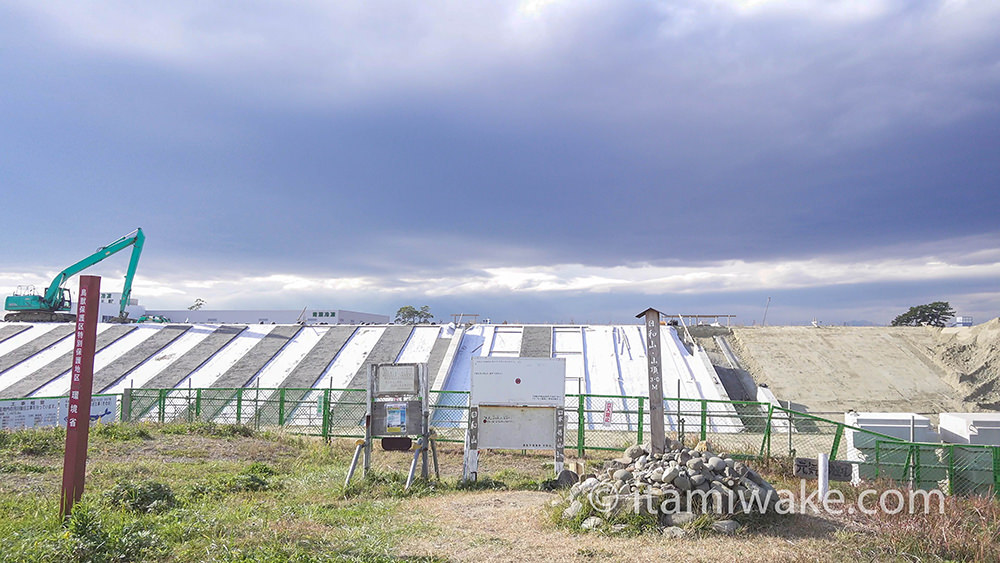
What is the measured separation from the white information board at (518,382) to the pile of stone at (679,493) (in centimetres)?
413

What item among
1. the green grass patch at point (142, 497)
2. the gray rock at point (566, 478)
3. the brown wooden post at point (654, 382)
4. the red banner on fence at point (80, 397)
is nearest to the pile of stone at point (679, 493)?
the brown wooden post at point (654, 382)

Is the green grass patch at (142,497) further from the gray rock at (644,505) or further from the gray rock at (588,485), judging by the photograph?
the gray rock at (644,505)

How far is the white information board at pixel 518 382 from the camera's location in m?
13.3

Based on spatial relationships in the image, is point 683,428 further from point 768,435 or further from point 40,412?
point 40,412

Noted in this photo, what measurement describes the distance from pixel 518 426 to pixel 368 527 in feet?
18.2

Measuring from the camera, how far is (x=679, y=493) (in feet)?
27.8

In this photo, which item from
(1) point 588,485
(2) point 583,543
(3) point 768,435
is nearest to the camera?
(2) point 583,543

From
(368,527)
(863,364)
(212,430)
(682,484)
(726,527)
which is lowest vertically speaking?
(212,430)

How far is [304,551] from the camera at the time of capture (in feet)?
21.8

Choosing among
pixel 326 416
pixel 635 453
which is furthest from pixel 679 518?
pixel 326 416

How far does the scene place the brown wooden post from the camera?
998 centimetres

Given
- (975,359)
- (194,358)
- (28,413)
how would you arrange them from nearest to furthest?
1. (28,413)
2. (194,358)
3. (975,359)

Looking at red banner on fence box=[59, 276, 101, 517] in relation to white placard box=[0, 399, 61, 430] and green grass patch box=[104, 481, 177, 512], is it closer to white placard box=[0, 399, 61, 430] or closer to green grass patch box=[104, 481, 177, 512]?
green grass patch box=[104, 481, 177, 512]

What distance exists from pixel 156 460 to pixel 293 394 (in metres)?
10.0
